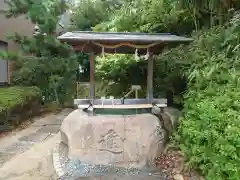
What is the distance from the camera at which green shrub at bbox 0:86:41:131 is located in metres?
9.00

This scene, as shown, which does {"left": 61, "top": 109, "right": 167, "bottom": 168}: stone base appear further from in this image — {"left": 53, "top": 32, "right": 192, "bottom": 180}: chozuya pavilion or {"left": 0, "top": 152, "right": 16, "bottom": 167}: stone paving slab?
{"left": 0, "top": 152, "right": 16, "bottom": 167}: stone paving slab

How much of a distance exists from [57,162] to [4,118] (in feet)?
12.6

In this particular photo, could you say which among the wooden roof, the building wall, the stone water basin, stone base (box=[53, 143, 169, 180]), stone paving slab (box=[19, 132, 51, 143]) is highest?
the building wall

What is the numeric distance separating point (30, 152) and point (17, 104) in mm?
3072

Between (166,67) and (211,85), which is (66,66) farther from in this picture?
(211,85)

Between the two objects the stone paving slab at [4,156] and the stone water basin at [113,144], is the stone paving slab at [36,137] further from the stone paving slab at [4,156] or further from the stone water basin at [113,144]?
the stone water basin at [113,144]

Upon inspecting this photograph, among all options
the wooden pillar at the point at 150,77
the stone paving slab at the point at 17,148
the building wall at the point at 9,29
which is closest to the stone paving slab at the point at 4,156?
the stone paving slab at the point at 17,148

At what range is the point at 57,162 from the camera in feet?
19.6

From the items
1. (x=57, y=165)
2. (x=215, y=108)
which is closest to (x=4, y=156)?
(x=57, y=165)

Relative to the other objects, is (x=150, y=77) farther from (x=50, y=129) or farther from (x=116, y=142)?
(x=50, y=129)

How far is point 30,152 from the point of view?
701 cm

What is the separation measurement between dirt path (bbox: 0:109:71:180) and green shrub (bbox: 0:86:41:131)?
495 millimetres

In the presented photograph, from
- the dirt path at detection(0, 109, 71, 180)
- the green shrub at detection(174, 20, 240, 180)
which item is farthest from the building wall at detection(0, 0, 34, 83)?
the green shrub at detection(174, 20, 240, 180)

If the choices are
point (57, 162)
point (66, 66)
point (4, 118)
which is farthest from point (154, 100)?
point (66, 66)
